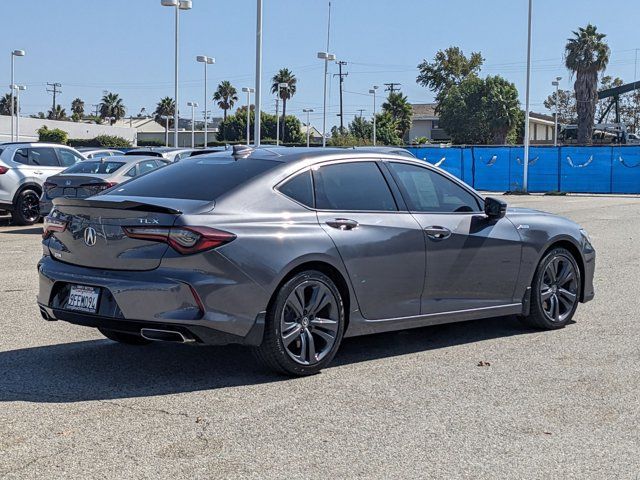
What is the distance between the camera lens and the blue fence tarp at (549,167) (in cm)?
3859

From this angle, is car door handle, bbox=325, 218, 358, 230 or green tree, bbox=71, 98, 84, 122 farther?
green tree, bbox=71, 98, 84, 122

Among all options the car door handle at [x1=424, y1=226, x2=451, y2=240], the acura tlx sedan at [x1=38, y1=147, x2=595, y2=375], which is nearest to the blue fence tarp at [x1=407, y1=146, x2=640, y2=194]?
the acura tlx sedan at [x1=38, y1=147, x2=595, y2=375]

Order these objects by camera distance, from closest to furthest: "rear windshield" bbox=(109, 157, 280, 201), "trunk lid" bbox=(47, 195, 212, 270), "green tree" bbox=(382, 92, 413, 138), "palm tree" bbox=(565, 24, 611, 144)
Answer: "trunk lid" bbox=(47, 195, 212, 270) → "rear windshield" bbox=(109, 157, 280, 201) → "palm tree" bbox=(565, 24, 611, 144) → "green tree" bbox=(382, 92, 413, 138)

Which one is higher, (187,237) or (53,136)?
(53,136)

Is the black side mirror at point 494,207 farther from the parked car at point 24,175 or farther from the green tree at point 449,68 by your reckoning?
the green tree at point 449,68

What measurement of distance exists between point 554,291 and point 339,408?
331cm

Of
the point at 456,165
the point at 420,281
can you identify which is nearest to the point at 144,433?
the point at 420,281

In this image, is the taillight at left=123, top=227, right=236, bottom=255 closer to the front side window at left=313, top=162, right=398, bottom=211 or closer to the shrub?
the front side window at left=313, top=162, right=398, bottom=211

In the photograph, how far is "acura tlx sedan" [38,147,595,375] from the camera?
573 centimetres

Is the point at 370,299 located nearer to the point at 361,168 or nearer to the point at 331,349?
the point at 331,349

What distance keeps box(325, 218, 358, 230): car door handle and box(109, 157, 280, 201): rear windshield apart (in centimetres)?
58

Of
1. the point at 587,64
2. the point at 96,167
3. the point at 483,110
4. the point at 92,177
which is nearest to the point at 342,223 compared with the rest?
the point at 92,177

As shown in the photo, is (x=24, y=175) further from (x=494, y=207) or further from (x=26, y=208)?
(x=494, y=207)

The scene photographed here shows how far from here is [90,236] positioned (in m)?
6.03
